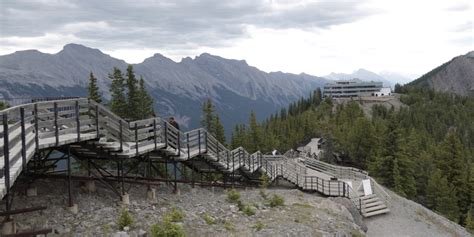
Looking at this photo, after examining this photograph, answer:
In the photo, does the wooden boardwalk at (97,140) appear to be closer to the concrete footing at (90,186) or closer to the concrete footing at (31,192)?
the concrete footing at (90,186)

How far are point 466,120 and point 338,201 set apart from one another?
12317 cm

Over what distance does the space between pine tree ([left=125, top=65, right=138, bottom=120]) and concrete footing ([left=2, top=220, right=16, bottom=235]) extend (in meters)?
34.7

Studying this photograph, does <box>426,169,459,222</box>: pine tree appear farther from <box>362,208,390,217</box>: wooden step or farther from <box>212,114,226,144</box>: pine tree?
<box>212,114,226,144</box>: pine tree

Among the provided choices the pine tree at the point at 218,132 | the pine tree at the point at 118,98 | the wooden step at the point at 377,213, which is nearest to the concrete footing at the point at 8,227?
the wooden step at the point at 377,213

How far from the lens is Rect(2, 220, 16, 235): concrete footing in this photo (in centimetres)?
1363

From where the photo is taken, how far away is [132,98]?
48844 millimetres

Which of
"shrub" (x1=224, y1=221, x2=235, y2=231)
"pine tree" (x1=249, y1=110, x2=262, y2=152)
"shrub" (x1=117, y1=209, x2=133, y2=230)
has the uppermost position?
"shrub" (x1=117, y1=209, x2=133, y2=230)

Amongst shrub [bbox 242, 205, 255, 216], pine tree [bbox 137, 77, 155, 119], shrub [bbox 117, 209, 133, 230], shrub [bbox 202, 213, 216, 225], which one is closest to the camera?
shrub [bbox 117, 209, 133, 230]

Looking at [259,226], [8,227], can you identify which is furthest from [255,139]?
[8,227]

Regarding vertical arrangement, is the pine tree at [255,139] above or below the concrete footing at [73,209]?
below

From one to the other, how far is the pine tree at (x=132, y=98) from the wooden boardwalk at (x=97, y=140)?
17270 millimetres

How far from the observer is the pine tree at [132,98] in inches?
1903

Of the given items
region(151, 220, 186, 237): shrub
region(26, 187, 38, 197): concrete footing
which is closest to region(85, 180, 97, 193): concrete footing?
region(26, 187, 38, 197): concrete footing

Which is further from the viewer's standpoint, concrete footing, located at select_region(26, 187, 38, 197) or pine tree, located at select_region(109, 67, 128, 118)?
pine tree, located at select_region(109, 67, 128, 118)
